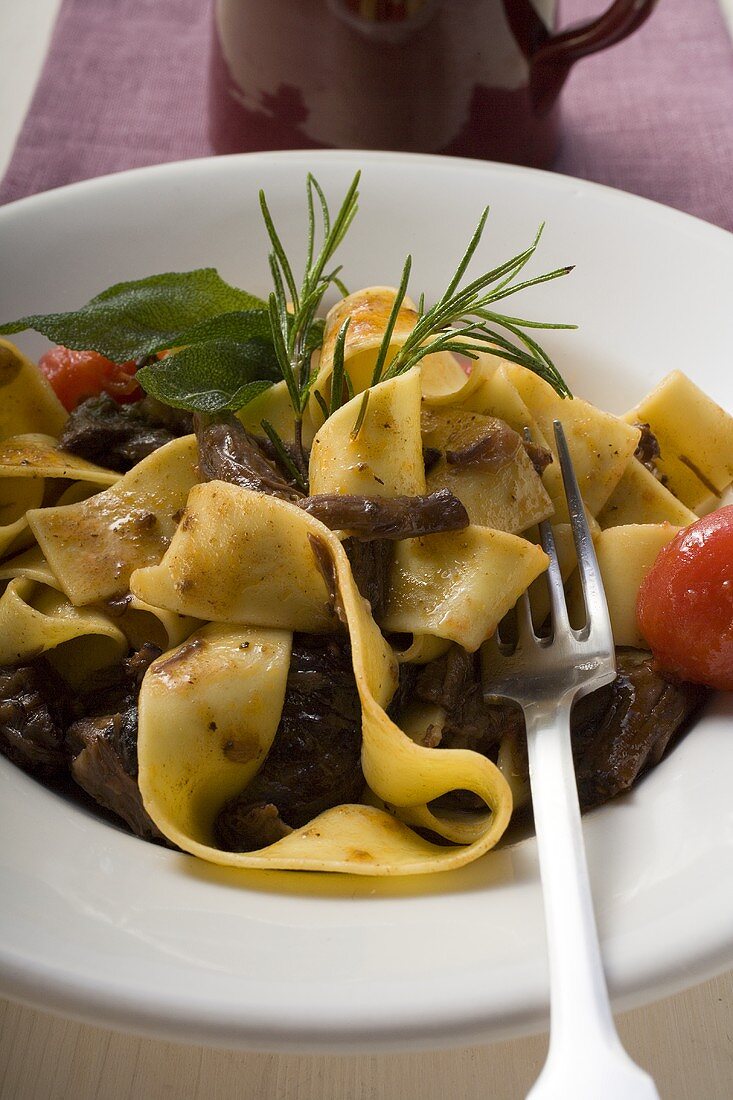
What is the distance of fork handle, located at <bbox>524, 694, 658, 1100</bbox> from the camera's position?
4.99 feet

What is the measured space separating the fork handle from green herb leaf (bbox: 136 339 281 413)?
3.73 ft

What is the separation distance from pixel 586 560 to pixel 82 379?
1.71m

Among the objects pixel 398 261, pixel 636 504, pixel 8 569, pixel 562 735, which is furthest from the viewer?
pixel 398 261

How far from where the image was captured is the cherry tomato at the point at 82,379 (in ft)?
11.2

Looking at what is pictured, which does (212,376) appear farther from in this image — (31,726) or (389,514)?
(31,726)

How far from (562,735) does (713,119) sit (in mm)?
3787

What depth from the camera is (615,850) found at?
2.14 metres

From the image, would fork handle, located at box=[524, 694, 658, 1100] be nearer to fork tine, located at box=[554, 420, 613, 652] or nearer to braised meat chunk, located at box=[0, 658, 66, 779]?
fork tine, located at box=[554, 420, 613, 652]

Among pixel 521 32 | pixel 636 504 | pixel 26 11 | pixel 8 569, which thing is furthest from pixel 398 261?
pixel 26 11

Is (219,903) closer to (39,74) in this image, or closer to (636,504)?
(636,504)

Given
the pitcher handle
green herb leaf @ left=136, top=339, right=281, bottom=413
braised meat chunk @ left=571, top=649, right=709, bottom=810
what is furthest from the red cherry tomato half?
the pitcher handle

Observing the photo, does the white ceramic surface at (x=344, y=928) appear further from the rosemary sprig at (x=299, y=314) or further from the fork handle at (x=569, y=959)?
the rosemary sprig at (x=299, y=314)

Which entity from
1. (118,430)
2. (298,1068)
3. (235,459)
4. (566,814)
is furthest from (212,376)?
(298,1068)

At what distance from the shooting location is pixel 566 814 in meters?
2.01
